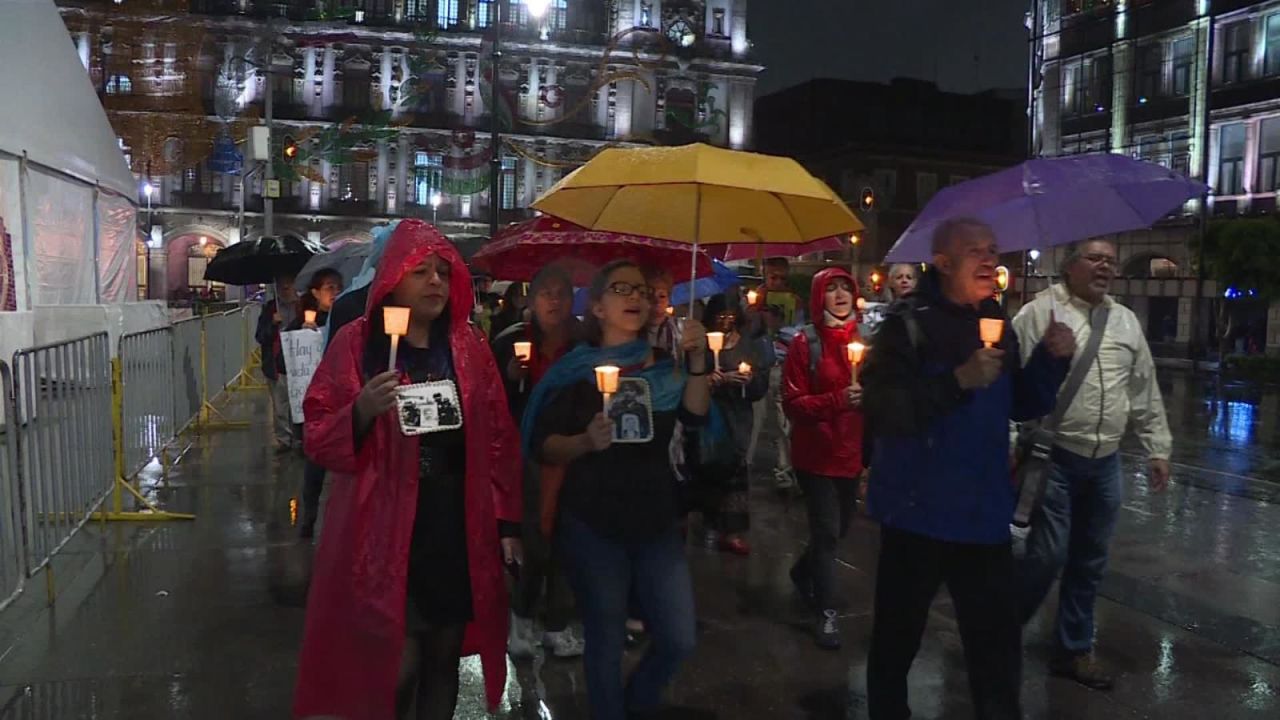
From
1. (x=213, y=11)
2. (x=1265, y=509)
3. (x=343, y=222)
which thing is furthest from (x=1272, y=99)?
(x=213, y=11)

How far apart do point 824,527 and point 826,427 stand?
0.54m

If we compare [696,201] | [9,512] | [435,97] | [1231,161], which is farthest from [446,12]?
[696,201]

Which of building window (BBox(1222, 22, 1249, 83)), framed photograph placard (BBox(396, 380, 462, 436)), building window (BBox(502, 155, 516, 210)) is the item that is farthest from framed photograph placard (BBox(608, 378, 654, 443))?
building window (BBox(502, 155, 516, 210))

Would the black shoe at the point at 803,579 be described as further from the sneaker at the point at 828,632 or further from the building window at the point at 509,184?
the building window at the point at 509,184

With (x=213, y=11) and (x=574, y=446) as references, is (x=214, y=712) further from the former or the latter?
(x=213, y=11)

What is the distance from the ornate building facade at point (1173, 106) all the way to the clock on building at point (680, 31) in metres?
20.3

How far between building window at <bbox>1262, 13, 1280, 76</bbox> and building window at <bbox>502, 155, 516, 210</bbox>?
118 ft

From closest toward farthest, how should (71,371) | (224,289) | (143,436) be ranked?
(71,371) → (143,436) → (224,289)

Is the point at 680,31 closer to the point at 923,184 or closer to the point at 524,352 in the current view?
the point at 923,184

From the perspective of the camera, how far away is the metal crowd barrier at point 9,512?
5152mm

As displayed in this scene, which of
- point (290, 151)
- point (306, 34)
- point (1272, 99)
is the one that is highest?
point (306, 34)

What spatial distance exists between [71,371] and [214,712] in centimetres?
300

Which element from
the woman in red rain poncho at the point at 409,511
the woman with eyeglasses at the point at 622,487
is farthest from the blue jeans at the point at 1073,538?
the woman in red rain poncho at the point at 409,511

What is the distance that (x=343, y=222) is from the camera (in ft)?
185
